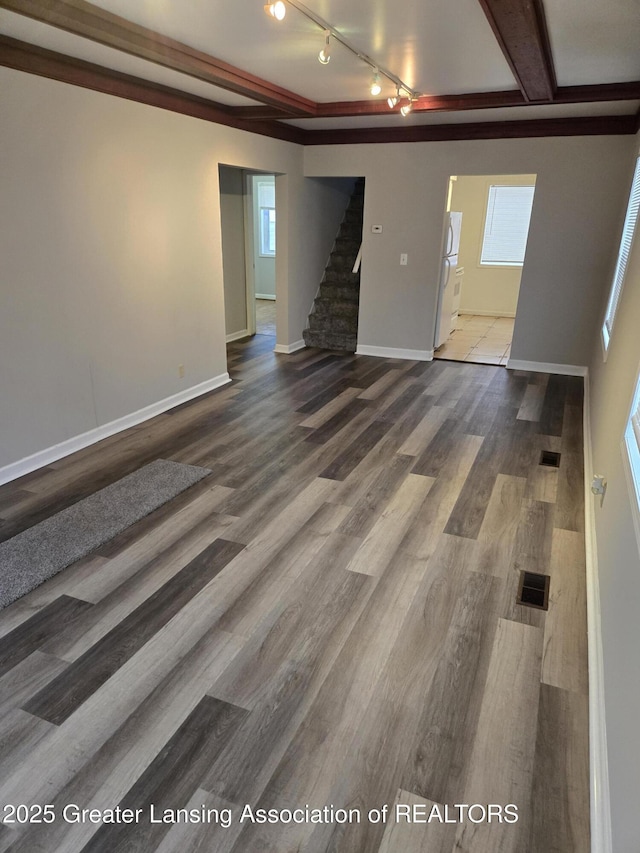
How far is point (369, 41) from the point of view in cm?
315

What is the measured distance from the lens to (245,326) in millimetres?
7789

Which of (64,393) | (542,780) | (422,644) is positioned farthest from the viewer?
(64,393)

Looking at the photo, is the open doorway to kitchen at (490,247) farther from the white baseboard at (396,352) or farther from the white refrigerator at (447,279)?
the white baseboard at (396,352)

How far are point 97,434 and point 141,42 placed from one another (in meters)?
2.58

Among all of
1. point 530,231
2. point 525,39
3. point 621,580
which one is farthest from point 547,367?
point 621,580

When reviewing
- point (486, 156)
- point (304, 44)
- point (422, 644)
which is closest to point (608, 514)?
point (422, 644)

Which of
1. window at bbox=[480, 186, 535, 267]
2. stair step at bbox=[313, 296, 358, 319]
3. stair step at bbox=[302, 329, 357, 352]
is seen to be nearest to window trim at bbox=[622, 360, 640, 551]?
stair step at bbox=[302, 329, 357, 352]

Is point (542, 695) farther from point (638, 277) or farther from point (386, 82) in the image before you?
point (386, 82)

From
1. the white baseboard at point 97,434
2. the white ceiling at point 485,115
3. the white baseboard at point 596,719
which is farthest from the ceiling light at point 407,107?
the white baseboard at point 596,719

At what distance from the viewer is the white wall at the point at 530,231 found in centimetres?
542

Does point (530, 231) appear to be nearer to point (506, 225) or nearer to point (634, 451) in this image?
point (506, 225)

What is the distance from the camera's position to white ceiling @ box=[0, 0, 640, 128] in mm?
2645

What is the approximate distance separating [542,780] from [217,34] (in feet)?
12.4

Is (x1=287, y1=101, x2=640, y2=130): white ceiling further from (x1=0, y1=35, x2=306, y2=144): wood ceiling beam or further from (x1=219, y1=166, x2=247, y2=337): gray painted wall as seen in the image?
(x1=219, y1=166, x2=247, y2=337): gray painted wall
